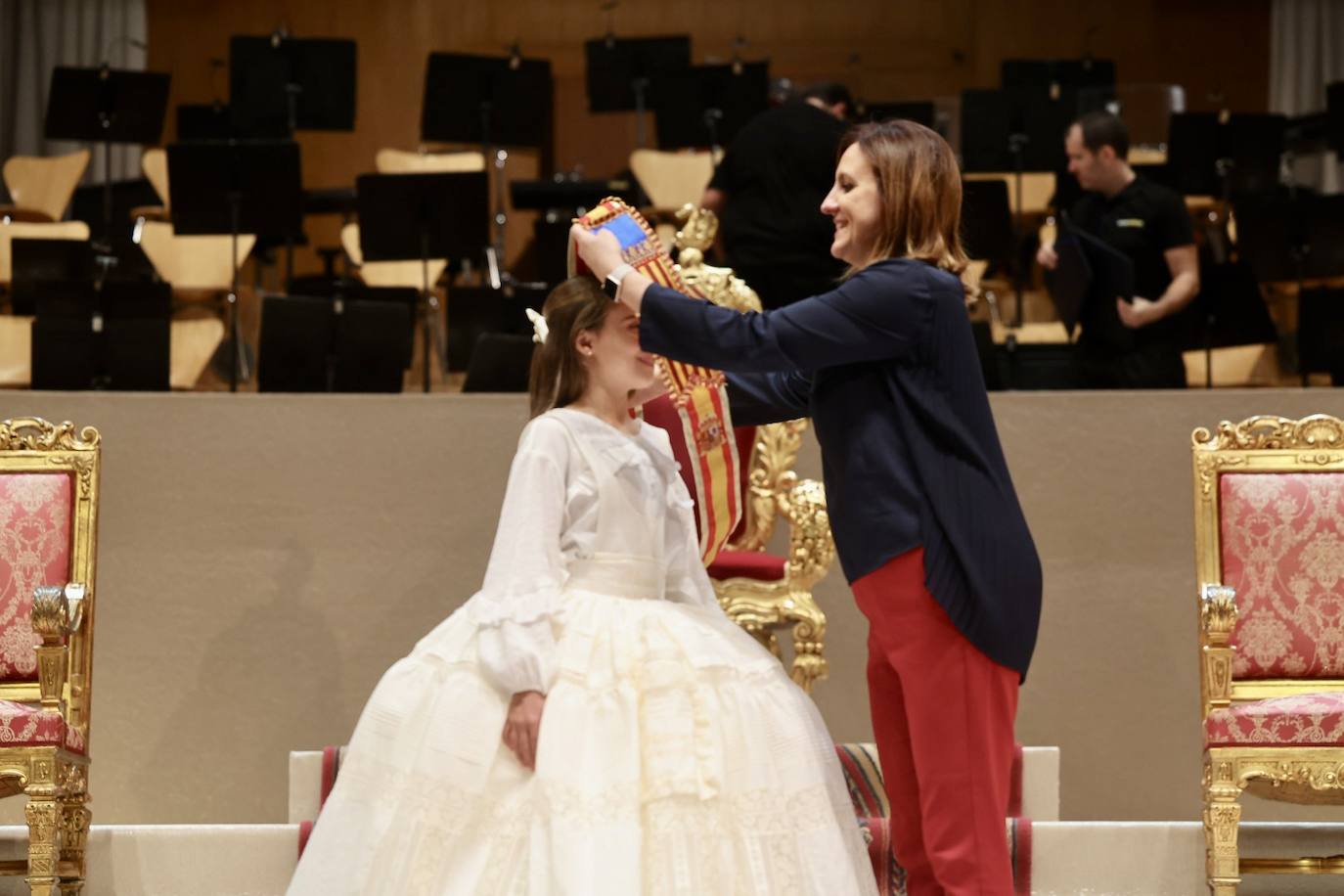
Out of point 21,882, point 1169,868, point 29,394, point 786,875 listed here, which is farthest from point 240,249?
point 786,875

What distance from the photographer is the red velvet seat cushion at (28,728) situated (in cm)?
314

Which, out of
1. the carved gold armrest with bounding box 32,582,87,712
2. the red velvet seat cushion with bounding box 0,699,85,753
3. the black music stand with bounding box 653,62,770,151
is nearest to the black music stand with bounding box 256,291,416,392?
the carved gold armrest with bounding box 32,582,87,712

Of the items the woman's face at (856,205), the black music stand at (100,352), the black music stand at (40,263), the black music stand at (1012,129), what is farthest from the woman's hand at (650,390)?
the black music stand at (1012,129)

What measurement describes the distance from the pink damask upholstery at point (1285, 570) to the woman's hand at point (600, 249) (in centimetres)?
164

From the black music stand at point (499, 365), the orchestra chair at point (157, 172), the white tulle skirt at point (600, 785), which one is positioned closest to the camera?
the white tulle skirt at point (600, 785)

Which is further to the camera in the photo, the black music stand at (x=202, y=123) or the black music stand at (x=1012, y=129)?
the black music stand at (x=202, y=123)

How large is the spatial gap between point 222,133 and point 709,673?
5865 mm

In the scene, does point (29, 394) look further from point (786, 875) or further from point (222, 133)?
point (222, 133)

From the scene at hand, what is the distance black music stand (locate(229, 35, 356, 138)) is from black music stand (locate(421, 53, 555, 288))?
0.43 metres

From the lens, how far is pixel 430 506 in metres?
4.26

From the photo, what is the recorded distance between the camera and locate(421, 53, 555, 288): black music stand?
7.20 m

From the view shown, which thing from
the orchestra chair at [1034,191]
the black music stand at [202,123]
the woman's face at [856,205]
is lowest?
the woman's face at [856,205]

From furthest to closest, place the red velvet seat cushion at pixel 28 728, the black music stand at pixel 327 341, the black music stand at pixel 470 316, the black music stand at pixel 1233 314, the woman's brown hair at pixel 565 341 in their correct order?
the black music stand at pixel 470 316, the black music stand at pixel 1233 314, the black music stand at pixel 327 341, the red velvet seat cushion at pixel 28 728, the woman's brown hair at pixel 565 341

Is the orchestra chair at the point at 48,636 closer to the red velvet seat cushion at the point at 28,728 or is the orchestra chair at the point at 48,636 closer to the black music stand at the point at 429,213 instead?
the red velvet seat cushion at the point at 28,728
